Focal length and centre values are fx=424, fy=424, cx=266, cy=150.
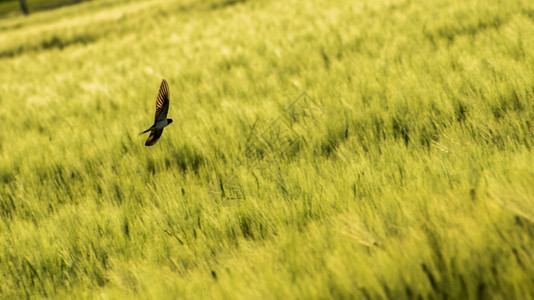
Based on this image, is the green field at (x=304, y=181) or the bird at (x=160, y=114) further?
the bird at (x=160, y=114)

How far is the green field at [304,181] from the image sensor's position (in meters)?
0.99

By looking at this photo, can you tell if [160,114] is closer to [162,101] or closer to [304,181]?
[162,101]

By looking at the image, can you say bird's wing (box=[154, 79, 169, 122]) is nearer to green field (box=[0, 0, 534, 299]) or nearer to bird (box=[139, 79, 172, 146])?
bird (box=[139, 79, 172, 146])

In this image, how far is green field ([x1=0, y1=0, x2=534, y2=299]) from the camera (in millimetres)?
986

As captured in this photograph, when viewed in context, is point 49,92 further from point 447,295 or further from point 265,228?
point 447,295

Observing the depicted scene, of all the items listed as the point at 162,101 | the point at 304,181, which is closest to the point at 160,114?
the point at 162,101

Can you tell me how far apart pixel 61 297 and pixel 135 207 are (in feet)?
1.83

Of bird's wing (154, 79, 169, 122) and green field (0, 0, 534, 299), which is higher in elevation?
bird's wing (154, 79, 169, 122)

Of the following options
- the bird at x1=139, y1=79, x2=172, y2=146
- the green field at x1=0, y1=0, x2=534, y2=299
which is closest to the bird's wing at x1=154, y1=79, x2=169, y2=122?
the bird at x1=139, y1=79, x2=172, y2=146

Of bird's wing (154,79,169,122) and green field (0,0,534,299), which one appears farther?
bird's wing (154,79,169,122)

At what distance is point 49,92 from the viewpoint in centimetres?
475

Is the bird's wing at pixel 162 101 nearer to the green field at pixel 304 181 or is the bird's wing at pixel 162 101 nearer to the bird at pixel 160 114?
the bird at pixel 160 114

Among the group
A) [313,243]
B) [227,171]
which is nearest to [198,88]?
[227,171]

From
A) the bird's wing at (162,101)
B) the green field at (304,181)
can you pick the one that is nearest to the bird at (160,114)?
the bird's wing at (162,101)
